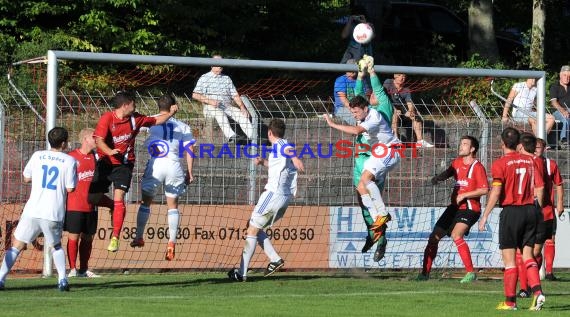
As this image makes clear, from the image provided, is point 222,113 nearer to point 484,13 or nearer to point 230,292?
point 230,292

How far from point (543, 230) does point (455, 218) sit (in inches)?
123

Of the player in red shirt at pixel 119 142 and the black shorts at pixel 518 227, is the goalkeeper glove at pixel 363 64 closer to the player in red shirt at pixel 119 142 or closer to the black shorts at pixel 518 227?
the player in red shirt at pixel 119 142

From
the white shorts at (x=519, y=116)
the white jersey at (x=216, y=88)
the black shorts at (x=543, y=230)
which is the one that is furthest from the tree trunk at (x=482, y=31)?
the black shorts at (x=543, y=230)

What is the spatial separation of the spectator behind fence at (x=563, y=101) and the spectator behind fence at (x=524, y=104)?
0.19m

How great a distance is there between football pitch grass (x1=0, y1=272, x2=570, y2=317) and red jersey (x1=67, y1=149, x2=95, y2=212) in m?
0.96

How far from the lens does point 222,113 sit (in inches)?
739

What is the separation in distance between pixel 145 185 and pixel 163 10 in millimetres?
9712

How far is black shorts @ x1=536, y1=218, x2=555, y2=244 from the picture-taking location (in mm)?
13486

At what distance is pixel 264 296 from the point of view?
14.2m

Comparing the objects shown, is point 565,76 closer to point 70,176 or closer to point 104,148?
point 104,148

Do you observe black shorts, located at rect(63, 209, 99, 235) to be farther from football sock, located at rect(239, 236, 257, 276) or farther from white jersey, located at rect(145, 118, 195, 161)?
football sock, located at rect(239, 236, 257, 276)

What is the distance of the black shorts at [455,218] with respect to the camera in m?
16.8

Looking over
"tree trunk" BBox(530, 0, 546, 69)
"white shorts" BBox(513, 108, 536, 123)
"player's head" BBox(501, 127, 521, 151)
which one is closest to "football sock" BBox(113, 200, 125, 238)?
"player's head" BBox(501, 127, 521, 151)

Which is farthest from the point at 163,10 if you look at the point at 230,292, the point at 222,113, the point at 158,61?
the point at 230,292
